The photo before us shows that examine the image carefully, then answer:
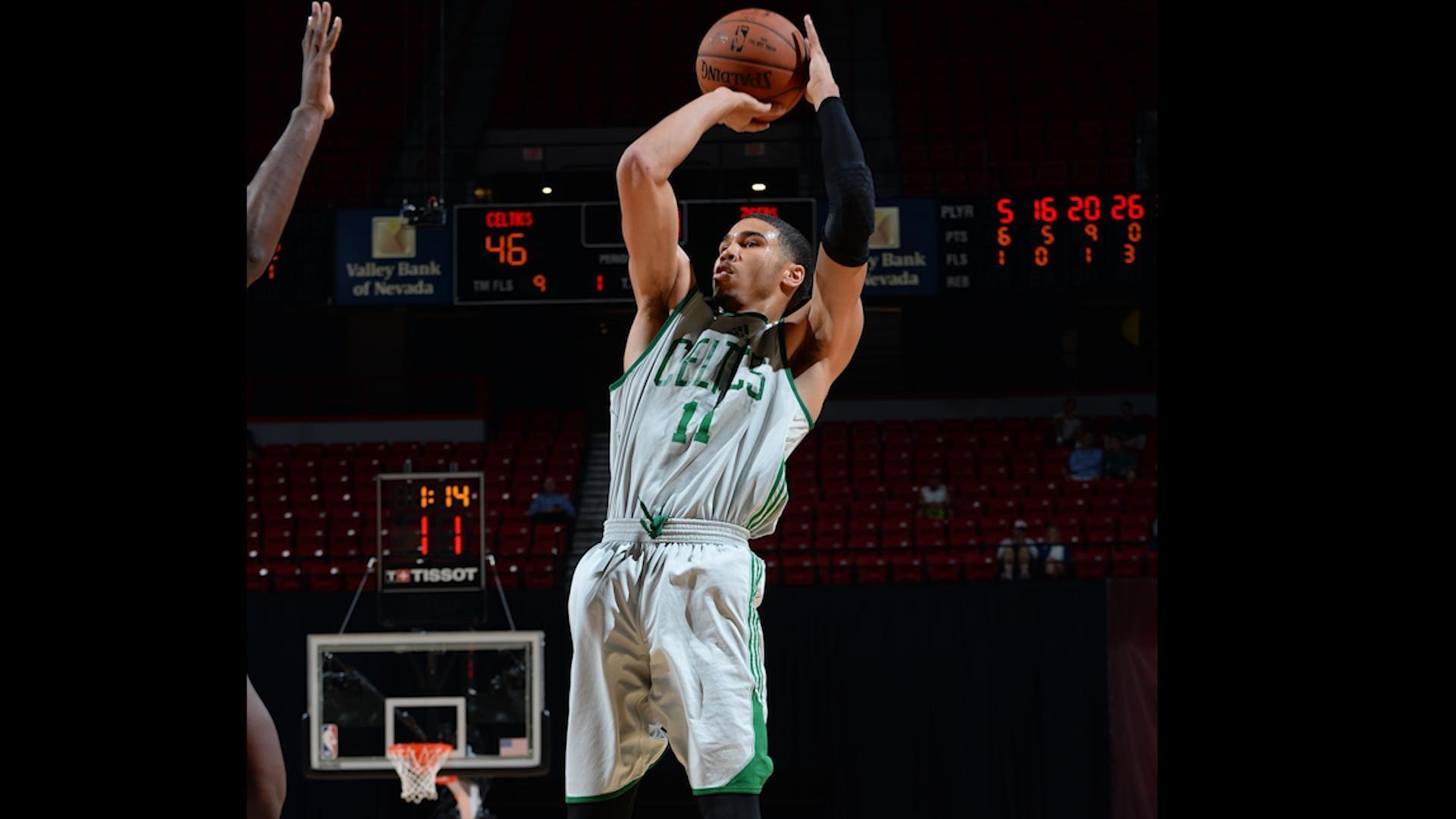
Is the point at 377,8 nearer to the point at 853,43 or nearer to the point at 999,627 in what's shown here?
the point at 853,43

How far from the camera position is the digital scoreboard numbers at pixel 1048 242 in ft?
41.1

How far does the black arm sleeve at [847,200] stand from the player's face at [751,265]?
0.22 meters

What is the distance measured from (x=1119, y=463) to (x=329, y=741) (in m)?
7.61

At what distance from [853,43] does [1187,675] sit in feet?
54.4

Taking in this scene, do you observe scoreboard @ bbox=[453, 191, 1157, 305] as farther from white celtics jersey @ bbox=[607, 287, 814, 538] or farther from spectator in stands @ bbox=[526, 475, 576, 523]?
white celtics jersey @ bbox=[607, 287, 814, 538]

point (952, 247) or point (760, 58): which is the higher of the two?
point (952, 247)

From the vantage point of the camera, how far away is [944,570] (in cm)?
1352

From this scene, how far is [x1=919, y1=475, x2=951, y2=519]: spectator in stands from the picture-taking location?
14414 millimetres

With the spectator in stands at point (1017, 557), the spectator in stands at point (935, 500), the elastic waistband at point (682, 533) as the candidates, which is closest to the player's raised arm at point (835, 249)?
the elastic waistband at point (682, 533)

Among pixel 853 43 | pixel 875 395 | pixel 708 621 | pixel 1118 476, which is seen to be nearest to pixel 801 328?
pixel 708 621

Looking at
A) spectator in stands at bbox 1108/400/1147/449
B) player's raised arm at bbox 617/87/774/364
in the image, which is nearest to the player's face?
player's raised arm at bbox 617/87/774/364

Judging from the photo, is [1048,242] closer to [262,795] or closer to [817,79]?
[817,79]

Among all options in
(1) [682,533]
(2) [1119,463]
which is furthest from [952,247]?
(1) [682,533]

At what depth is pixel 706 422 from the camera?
4070 mm
